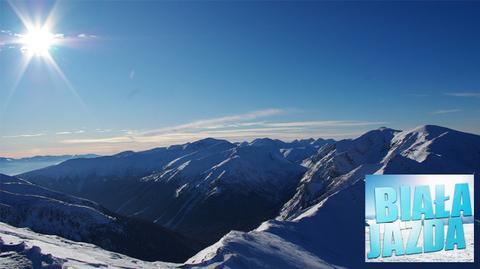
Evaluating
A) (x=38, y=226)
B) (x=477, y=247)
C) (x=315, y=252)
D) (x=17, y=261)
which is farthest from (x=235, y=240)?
(x=38, y=226)

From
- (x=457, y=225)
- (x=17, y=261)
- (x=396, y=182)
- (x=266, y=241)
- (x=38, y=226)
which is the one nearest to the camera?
(x=17, y=261)

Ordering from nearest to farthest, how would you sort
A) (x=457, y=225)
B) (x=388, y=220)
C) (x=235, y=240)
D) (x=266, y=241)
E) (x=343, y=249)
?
(x=388, y=220), (x=457, y=225), (x=235, y=240), (x=266, y=241), (x=343, y=249)

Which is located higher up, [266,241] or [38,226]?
[266,241]

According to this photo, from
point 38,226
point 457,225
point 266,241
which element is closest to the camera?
point 457,225

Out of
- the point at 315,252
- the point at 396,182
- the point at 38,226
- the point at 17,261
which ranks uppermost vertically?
the point at 396,182

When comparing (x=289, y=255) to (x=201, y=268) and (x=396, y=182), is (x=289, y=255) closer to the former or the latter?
(x=201, y=268)

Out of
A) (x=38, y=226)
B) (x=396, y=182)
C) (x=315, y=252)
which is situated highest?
(x=396, y=182)

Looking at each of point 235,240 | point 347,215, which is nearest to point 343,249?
point 347,215

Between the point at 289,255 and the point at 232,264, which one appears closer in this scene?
the point at 232,264

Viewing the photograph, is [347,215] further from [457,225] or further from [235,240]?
[457,225]
